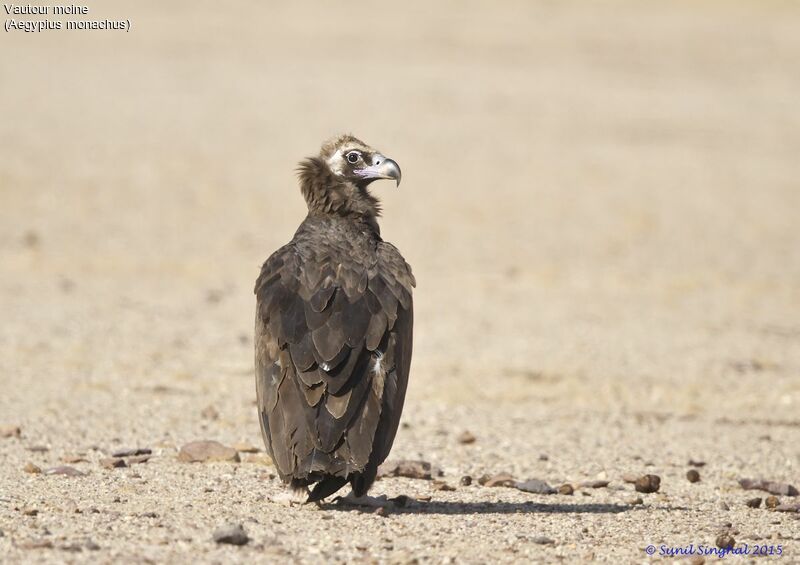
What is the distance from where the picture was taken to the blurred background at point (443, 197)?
49.8 ft

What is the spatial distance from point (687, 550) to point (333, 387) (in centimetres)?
223

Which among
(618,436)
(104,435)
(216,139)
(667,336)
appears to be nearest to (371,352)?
(104,435)

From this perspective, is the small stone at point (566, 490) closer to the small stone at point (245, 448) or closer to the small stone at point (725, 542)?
the small stone at point (725, 542)

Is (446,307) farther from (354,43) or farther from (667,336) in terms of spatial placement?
(354,43)

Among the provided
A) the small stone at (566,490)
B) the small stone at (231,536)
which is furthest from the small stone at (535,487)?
the small stone at (231,536)

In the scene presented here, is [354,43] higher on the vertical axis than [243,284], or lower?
higher

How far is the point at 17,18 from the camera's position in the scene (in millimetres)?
36500

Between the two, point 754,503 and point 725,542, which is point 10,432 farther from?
point 725,542

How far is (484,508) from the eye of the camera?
8938 mm

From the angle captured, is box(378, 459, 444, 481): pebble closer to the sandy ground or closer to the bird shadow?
the sandy ground

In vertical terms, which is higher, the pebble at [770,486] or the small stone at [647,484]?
the small stone at [647,484]

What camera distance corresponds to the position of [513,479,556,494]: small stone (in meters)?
9.63

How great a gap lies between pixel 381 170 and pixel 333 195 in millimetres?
388

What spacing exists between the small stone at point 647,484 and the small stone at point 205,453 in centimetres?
294
